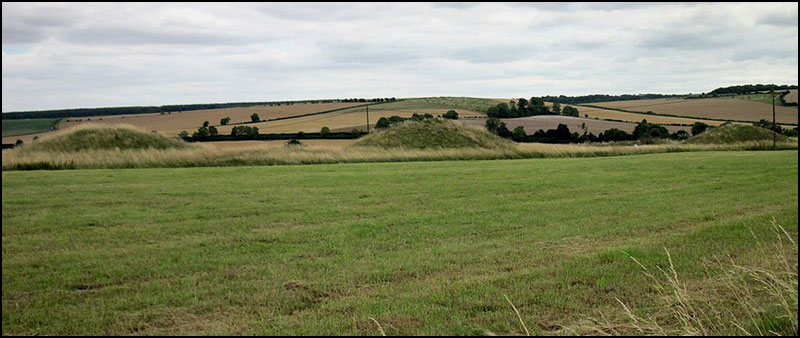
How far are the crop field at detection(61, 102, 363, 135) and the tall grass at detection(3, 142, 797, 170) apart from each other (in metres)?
8.91

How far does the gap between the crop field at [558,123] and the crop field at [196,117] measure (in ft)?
73.5

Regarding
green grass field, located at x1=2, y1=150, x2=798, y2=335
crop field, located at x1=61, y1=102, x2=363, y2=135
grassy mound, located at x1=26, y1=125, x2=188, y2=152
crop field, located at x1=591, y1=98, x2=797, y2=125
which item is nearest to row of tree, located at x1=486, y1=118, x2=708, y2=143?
crop field, located at x1=591, y1=98, x2=797, y2=125

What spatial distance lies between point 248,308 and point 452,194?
33.2 feet

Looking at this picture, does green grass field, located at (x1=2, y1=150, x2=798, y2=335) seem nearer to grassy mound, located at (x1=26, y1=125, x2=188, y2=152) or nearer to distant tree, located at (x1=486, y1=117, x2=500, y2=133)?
grassy mound, located at (x1=26, y1=125, x2=188, y2=152)

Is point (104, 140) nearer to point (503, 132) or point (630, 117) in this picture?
point (503, 132)

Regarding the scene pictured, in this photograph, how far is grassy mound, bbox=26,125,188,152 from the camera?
3072cm

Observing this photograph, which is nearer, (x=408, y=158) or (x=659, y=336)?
(x=659, y=336)

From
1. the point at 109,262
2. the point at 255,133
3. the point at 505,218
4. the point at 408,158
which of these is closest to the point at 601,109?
the point at 255,133

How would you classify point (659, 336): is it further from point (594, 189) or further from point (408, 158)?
point (408, 158)

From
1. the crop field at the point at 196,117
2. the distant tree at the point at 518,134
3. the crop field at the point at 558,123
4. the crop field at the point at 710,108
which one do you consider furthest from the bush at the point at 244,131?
the crop field at the point at 710,108

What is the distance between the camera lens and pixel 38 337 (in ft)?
18.0

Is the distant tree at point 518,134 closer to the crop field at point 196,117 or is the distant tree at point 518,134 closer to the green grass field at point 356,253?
the crop field at point 196,117

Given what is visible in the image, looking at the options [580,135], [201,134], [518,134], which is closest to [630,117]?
[580,135]

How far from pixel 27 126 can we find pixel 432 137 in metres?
23.0
